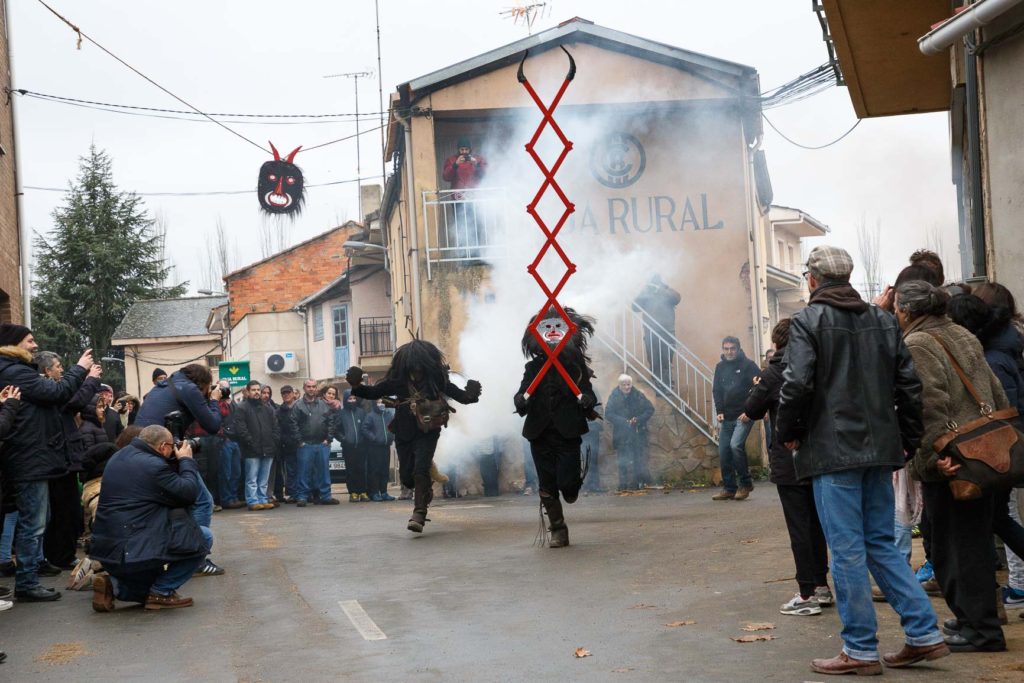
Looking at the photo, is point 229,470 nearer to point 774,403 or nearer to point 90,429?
point 90,429

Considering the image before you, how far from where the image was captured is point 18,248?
1755 cm

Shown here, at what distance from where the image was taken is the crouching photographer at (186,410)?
10133 mm

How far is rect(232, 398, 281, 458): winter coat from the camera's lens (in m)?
17.8

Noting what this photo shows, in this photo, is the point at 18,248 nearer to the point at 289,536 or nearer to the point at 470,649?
the point at 289,536

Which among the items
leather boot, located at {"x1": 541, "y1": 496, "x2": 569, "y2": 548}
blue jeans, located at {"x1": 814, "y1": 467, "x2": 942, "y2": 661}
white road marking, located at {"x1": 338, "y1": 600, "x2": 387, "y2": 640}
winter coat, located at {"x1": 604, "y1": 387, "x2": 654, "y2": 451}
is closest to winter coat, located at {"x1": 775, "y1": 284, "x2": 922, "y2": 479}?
blue jeans, located at {"x1": 814, "y1": 467, "x2": 942, "y2": 661}

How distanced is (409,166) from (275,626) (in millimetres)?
13541

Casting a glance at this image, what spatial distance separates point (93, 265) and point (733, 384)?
5106cm

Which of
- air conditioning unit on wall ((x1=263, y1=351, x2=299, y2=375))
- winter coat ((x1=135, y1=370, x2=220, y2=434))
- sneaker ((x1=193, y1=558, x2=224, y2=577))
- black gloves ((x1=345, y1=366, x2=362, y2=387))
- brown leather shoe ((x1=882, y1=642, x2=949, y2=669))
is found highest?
air conditioning unit on wall ((x1=263, y1=351, x2=299, y2=375))

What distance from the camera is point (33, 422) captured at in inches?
370

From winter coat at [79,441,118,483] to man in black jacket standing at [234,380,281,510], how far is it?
737cm

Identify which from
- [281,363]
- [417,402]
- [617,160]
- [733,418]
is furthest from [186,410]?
[281,363]

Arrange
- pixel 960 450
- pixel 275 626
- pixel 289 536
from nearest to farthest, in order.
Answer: pixel 960 450 < pixel 275 626 < pixel 289 536

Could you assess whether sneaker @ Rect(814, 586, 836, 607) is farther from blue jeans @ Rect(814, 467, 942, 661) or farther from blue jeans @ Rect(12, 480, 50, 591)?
blue jeans @ Rect(12, 480, 50, 591)

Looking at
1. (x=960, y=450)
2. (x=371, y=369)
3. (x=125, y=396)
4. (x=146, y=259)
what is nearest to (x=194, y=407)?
(x=125, y=396)
